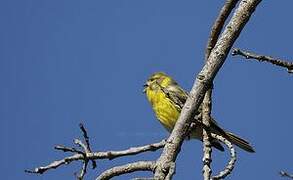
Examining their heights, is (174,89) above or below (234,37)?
above

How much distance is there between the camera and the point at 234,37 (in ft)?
11.3

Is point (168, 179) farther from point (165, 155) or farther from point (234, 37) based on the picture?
point (234, 37)

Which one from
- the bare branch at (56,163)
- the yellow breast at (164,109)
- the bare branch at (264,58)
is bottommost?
the bare branch at (56,163)

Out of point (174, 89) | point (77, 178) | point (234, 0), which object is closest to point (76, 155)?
point (77, 178)

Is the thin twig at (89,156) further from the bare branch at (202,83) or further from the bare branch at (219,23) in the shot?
the bare branch at (219,23)

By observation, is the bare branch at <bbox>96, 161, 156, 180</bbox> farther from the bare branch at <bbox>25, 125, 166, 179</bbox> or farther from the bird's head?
the bird's head

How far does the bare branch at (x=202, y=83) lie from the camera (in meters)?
3.23

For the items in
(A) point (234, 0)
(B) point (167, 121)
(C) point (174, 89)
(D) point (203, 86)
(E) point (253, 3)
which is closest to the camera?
(D) point (203, 86)

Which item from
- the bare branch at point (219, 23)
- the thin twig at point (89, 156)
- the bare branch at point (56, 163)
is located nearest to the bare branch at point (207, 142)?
the bare branch at point (219, 23)

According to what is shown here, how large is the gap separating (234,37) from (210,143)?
2.38ft

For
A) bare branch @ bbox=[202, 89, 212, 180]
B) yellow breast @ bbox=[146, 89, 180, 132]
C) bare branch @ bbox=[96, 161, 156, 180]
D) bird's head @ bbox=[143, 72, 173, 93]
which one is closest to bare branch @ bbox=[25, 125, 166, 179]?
bare branch @ bbox=[96, 161, 156, 180]

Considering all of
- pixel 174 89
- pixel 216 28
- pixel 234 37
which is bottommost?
pixel 234 37

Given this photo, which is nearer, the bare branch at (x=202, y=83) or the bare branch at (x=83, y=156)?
the bare branch at (x=202, y=83)

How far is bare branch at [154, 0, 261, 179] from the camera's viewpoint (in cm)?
323
